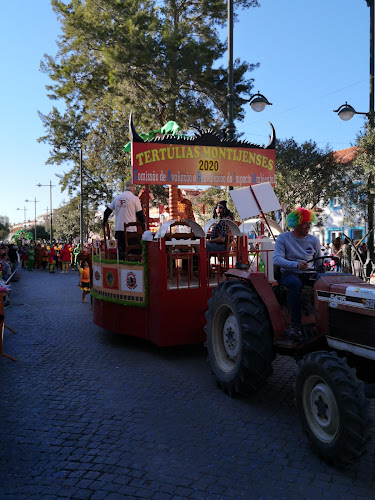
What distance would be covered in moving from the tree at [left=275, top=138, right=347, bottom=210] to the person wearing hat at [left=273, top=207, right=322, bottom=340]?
688 inches

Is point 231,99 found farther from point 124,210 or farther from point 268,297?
point 268,297

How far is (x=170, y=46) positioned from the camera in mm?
21000

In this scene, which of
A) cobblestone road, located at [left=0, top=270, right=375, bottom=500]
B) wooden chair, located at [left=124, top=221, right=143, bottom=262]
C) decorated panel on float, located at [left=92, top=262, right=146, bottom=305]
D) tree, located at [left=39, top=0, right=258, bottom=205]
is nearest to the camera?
cobblestone road, located at [left=0, top=270, right=375, bottom=500]

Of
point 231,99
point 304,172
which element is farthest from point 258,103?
point 304,172

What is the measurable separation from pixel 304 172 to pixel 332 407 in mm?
19991

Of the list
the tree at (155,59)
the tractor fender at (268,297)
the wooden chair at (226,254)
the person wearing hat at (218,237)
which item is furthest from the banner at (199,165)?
the tree at (155,59)

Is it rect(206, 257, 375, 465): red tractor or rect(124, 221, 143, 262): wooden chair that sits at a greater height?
rect(124, 221, 143, 262): wooden chair

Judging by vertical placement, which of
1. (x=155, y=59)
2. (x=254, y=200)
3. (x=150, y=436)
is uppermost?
(x=155, y=59)

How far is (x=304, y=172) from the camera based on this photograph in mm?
22531

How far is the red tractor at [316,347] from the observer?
3.43m

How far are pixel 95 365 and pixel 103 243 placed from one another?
8.95 feet

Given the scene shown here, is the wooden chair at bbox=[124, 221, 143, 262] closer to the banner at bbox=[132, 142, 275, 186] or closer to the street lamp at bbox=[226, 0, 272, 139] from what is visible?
the banner at bbox=[132, 142, 275, 186]

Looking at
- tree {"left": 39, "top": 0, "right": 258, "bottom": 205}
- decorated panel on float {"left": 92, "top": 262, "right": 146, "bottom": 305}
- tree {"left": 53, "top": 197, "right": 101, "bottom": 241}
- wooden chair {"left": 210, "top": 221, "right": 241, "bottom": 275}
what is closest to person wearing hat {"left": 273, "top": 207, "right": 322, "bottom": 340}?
wooden chair {"left": 210, "top": 221, "right": 241, "bottom": 275}

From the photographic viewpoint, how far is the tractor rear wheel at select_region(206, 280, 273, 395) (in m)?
4.80
